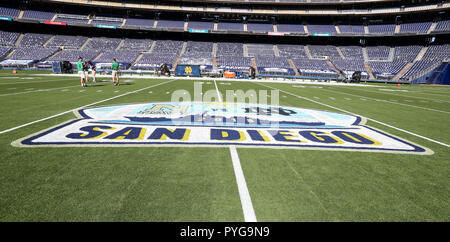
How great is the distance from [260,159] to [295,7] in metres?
64.1

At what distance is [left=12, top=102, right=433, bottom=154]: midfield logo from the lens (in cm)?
386

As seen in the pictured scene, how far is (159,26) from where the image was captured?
54.3 m

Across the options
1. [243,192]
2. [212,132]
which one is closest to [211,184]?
[243,192]

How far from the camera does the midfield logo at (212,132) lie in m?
3.86

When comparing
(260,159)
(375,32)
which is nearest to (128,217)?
(260,159)

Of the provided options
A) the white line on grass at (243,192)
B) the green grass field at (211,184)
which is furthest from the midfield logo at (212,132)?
the white line on grass at (243,192)

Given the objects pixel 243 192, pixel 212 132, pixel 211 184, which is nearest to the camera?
pixel 243 192

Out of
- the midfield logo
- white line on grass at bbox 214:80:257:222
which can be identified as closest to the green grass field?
white line on grass at bbox 214:80:257:222

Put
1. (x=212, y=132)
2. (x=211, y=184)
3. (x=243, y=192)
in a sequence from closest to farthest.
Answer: (x=243, y=192)
(x=211, y=184)
(x=212, y=132)

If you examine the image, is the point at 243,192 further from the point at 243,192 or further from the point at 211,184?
the point at 211,184

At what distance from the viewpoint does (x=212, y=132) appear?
4574 millimetres

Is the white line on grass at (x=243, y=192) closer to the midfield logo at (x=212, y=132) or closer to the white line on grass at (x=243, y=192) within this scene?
the white line on grass at (x=243, y=192)
